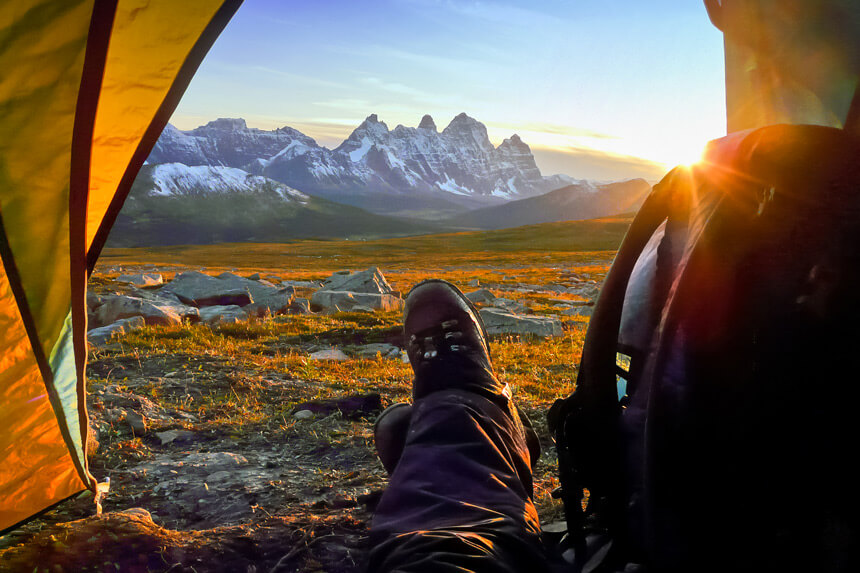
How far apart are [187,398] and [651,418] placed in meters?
4.83

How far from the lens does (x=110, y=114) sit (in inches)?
93.0

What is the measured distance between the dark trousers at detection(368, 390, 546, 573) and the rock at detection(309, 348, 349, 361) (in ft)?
16.4

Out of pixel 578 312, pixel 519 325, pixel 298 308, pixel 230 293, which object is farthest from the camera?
pixel 230 293

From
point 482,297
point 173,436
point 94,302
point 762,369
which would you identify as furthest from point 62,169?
point 482,297

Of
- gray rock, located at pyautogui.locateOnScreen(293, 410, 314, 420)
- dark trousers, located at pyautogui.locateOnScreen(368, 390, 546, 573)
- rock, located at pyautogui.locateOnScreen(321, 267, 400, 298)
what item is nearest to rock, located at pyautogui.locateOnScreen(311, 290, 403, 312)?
rock, located at pyautogui.locateOnScreen(321, 267, 400, 298)

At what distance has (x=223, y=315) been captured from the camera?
1151 cm

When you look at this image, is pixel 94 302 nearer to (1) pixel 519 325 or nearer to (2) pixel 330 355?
(2) pixel 330 355

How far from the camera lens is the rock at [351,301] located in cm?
1370

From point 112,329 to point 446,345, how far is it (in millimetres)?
7150

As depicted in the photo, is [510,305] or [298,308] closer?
[298,308]

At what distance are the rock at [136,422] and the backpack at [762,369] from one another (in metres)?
3.98

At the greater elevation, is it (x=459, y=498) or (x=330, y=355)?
(x=459, y=498)

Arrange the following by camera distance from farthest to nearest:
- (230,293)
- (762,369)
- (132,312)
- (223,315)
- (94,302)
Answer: (230,293), (223,315), (94,302), (132,312), (762,369)

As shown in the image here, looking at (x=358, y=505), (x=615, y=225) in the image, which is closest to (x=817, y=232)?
(x=358, y=505)
